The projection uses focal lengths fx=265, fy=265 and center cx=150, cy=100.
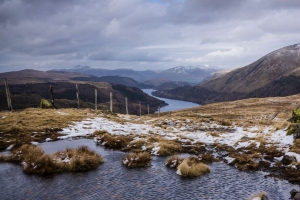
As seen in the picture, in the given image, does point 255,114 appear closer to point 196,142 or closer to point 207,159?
point 196,142

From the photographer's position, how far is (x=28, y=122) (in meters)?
39.4

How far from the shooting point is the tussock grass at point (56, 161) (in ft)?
64.6

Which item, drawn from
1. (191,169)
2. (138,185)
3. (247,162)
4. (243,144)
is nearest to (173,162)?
(191,169)

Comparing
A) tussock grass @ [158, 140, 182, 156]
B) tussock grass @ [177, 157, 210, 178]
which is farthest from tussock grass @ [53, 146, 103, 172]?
tussock grass @ [177, 157, 210, 178]

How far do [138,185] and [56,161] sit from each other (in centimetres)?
751

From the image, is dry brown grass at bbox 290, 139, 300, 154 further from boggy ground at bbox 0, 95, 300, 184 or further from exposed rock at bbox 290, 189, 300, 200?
exposed rock at bbox 290, 189, 300, 200

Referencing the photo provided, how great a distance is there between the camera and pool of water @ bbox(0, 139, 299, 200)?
15.3 metres

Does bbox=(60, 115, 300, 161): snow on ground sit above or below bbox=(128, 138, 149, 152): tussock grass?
below

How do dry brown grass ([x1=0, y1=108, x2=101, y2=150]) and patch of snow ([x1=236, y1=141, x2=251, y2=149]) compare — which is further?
dry brown grass ([x1=0, y1=108, x2=101, y2=150])

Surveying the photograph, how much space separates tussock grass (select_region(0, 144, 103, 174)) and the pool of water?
2.37ft

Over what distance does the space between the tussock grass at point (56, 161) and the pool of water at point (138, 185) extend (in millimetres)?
724

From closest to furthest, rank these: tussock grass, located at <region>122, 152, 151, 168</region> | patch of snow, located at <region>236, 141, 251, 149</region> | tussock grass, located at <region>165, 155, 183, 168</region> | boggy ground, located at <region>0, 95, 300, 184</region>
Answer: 1. boggy ground, located at <region>0, 95, 300, 184</region>
2. tussock grass, located at <region>165, 155, 183, 168</region>
3. tussock grass, located at <region>122, 152, 151, 168</region>
4. patch of snow, located at <region>236, 141, 251, 149</region>

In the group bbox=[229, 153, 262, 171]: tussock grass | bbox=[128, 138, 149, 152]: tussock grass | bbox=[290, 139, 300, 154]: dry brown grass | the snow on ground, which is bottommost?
the snow on ground

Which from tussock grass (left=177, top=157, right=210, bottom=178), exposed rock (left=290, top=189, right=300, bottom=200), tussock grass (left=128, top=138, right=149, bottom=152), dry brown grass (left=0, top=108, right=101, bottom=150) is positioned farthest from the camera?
dry brown grass (left=0, top=108, right=101, bottom=150)
